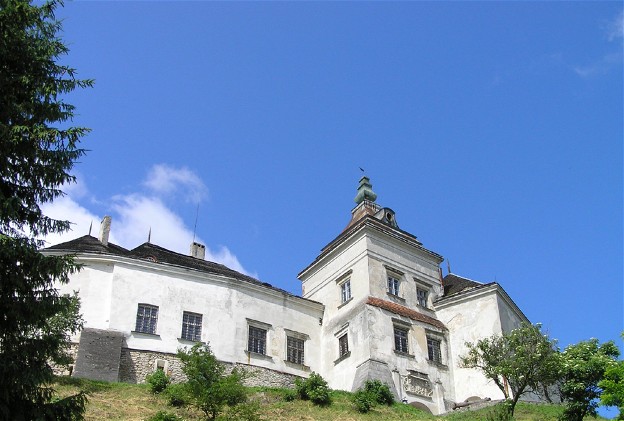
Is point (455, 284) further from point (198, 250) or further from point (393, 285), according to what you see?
point (198, 250)

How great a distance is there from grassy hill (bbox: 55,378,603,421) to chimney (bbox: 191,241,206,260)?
13.4 meters

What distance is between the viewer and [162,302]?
37.8 meters

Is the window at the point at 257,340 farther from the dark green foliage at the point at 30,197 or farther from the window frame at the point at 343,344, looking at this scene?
the dark green foliage at the point at 30,197

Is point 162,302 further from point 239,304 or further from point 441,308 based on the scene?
point 441,308

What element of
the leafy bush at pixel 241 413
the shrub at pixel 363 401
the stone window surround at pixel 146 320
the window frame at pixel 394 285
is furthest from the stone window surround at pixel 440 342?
the leafy bush at pixel 241 413

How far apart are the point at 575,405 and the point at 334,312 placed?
1656 cm

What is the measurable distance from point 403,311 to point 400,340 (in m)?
1.79

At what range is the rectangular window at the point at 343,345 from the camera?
40.4 m

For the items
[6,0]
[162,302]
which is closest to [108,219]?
[162,302]

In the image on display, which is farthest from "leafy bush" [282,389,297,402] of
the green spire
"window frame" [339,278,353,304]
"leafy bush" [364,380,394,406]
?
the green spire

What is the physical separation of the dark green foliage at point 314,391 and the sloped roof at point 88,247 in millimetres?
12172

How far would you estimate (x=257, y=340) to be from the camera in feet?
130

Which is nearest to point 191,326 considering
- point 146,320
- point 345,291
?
point 146,320

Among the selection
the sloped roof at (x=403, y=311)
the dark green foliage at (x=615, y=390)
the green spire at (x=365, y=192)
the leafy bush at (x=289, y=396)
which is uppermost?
the green spire at (x=365, y=192)
